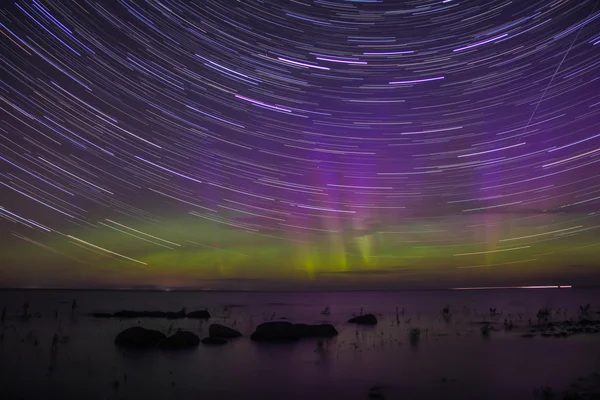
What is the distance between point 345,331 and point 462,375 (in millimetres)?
20708

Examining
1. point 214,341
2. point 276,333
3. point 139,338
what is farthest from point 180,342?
point 276,333

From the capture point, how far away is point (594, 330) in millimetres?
38344

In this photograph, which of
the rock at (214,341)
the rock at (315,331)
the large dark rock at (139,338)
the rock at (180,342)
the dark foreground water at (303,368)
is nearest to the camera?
the dark foreground water at (303,368)

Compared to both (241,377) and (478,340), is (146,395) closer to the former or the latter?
(241,377)

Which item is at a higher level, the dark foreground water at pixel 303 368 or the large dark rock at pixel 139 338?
the large dark rock at pixel 139 338

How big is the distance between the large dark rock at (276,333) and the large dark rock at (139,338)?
285 inches

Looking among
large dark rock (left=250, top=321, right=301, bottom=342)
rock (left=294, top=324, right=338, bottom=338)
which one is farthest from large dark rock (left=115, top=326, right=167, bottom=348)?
rock (left=294, top=324, right=338, bottom=338)

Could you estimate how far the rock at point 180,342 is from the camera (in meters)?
32.0

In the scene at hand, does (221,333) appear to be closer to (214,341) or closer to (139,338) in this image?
(214,341)

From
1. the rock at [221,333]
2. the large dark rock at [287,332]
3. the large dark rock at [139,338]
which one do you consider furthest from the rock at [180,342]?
the large dark rock at [287,332]

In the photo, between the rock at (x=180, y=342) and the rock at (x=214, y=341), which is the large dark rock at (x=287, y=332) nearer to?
the rock at (x=214, y=341)

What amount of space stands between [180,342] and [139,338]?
2869mm

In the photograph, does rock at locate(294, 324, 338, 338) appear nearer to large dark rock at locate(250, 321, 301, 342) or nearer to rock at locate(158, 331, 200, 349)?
large dark rock at locate(250, 321, 301, 342)

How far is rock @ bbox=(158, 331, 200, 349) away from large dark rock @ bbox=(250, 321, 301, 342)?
201 inches
